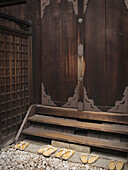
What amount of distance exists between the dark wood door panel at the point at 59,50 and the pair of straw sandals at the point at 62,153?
0.93m

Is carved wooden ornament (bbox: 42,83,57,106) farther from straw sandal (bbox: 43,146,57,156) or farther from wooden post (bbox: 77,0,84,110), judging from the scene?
straw sandal (bbox: 43,146,57,156)

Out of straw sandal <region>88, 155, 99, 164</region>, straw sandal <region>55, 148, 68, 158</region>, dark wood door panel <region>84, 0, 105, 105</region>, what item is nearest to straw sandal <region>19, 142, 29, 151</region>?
straw sandal <region>55, 148, 68, 158</region>

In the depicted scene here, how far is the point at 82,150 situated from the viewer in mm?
3094

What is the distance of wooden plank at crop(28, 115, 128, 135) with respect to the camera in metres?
3.06

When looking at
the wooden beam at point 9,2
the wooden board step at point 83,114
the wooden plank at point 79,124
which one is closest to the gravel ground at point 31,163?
the wooden plank at point 79,124

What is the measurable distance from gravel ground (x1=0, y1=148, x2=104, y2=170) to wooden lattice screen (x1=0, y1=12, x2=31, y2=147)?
1.37 feet

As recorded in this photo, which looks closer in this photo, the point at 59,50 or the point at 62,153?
the point at 62,153

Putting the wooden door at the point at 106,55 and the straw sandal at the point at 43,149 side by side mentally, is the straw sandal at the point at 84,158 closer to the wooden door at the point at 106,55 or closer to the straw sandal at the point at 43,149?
the straw sandal at the point at 43,149

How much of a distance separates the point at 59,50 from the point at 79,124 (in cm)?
146

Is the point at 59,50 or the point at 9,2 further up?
the point at 9,2

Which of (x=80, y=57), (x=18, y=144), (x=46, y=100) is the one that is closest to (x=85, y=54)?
(x=80, y=57)

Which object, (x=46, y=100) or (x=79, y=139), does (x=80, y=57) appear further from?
(x=79, y=139)

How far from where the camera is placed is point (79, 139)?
3.13 meters

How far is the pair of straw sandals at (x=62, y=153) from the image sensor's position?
9.31 feet
